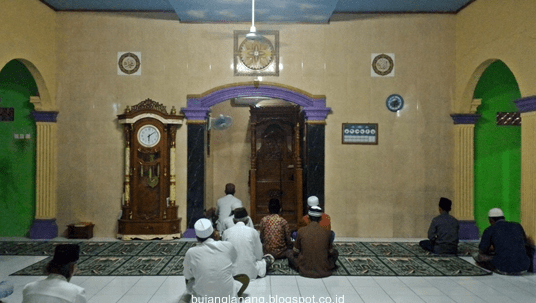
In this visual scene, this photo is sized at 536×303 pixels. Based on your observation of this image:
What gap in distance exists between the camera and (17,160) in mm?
7531

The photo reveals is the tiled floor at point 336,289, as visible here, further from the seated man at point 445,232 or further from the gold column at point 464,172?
the gold column at point 464,172

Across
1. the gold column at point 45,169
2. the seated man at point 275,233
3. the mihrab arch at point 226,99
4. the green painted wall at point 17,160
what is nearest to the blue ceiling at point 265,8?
the mihrab arch at point 226,99

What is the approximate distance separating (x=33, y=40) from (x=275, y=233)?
476cm

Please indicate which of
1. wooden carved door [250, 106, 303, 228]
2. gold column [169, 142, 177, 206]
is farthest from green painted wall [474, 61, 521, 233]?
gold column [169, 142, 177, 206]

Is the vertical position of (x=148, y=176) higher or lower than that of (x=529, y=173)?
lower

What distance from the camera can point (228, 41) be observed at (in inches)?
291

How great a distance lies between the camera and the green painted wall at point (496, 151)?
7.39 meters

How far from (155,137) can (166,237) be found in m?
1.64

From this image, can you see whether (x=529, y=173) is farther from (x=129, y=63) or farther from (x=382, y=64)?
(x=129, y=63)

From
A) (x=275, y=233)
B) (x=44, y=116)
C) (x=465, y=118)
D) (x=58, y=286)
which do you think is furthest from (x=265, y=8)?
(x=58, y=286)

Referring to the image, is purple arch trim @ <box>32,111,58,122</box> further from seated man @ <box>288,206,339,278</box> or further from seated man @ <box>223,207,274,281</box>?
seated man @ <box>288,206,339,278</box>

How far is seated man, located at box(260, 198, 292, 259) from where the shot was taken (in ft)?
17.7

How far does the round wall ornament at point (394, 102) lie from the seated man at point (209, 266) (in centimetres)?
469

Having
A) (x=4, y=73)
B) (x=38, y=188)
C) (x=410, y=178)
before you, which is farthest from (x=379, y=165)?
(x=4, y=73)
